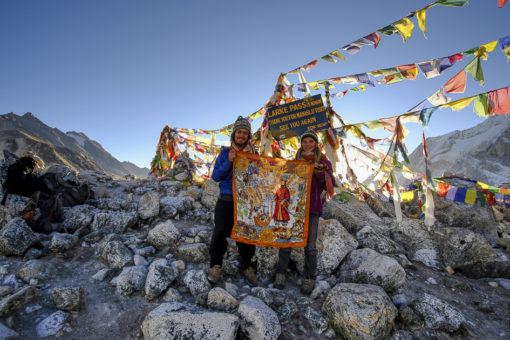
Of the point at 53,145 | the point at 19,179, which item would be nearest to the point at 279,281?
the point at 19,179

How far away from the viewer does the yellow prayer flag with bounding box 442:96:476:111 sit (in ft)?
10.4

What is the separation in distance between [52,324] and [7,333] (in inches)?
12.2

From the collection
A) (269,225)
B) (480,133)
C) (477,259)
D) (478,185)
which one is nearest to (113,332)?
(269,225)

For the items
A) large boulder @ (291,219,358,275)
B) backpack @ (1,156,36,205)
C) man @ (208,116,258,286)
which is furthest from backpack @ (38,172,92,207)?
large boulder @ (291,219,358,275)

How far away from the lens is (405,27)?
3.91 metres

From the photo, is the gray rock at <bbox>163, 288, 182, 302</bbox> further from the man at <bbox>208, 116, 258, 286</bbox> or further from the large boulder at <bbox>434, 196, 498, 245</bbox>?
the large boulder at <bbox>434, 196, 498, 245</bbox>

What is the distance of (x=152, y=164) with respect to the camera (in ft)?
37.3

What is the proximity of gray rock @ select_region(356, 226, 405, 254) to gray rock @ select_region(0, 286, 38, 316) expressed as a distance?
15.4 ft

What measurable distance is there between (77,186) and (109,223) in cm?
214

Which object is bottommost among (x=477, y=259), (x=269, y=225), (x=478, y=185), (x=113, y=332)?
(x=113, y=332)

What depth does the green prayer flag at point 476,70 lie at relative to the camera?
3199mm

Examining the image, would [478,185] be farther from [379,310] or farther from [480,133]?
[480,133]

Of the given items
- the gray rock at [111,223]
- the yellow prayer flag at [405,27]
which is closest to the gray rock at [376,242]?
the yellow prayer flag at [405,27]

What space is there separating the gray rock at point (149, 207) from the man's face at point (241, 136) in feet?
8.87
